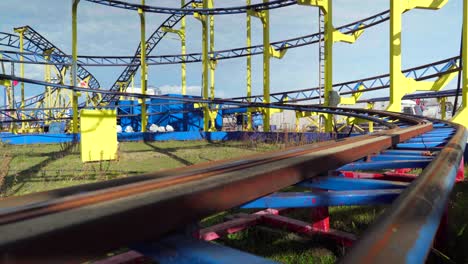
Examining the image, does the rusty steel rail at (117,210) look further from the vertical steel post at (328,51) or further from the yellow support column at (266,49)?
the yellow support column at (266,49)

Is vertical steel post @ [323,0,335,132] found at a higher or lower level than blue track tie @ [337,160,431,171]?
higher

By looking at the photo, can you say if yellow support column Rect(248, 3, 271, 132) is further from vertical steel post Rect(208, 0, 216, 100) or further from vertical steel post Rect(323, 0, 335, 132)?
vertical steel post Rect(208, 0, 216, 100)

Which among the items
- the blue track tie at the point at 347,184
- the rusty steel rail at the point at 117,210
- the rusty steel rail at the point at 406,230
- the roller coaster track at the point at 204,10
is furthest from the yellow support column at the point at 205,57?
the rusty steel rail at the point at 406,230

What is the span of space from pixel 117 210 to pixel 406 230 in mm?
593

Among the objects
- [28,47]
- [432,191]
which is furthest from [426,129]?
[28,47]

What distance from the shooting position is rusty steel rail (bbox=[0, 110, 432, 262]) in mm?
511

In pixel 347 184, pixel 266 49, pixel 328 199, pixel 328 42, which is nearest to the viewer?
pixel 328 199

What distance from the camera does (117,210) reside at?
642 mm

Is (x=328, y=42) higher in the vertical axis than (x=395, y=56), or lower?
higher

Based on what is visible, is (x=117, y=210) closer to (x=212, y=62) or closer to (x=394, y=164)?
(x=394, y=164)

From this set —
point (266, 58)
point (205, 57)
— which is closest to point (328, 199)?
point (266, 58)

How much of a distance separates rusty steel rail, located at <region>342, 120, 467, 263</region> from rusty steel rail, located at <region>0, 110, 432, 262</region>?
34 centimetres

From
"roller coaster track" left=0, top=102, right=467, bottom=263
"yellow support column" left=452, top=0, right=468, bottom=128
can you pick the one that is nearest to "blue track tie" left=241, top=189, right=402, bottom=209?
"roller coaster track" left=0, top=102, right=467, bottom=263

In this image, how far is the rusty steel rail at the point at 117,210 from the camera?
1.68 feet
